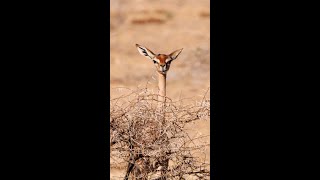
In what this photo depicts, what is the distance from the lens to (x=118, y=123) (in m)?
7.50

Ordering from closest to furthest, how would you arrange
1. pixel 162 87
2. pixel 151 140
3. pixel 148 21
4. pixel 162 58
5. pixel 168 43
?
pixel 151 140
pixel 162 87
pixel 162 58
pixel 168 43
pixel 148 21

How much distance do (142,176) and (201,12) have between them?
3.09 metres

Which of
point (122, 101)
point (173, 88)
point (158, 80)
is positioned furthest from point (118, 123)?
point (173, 88)

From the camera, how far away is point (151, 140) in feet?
24.5

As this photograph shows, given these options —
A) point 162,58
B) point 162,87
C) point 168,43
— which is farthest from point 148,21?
point 162,87

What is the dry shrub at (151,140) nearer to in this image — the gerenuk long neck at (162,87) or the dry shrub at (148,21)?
the gerenuk long neck at (162,87)

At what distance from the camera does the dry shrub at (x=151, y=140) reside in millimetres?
7441

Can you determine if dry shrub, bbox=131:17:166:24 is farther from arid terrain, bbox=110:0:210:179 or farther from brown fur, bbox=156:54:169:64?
brown fur, bbox=156:54:169:64

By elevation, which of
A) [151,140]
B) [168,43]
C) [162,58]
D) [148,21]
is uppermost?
[148,21]

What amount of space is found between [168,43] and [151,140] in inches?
122

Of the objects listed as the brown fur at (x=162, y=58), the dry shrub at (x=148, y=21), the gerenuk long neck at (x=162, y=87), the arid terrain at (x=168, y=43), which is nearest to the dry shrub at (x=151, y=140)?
the gerenuk long neck at (x=162, y=87)

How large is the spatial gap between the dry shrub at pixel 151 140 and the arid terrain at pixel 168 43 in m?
2.53

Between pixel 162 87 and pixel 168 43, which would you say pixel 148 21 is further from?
pixel 162 87
